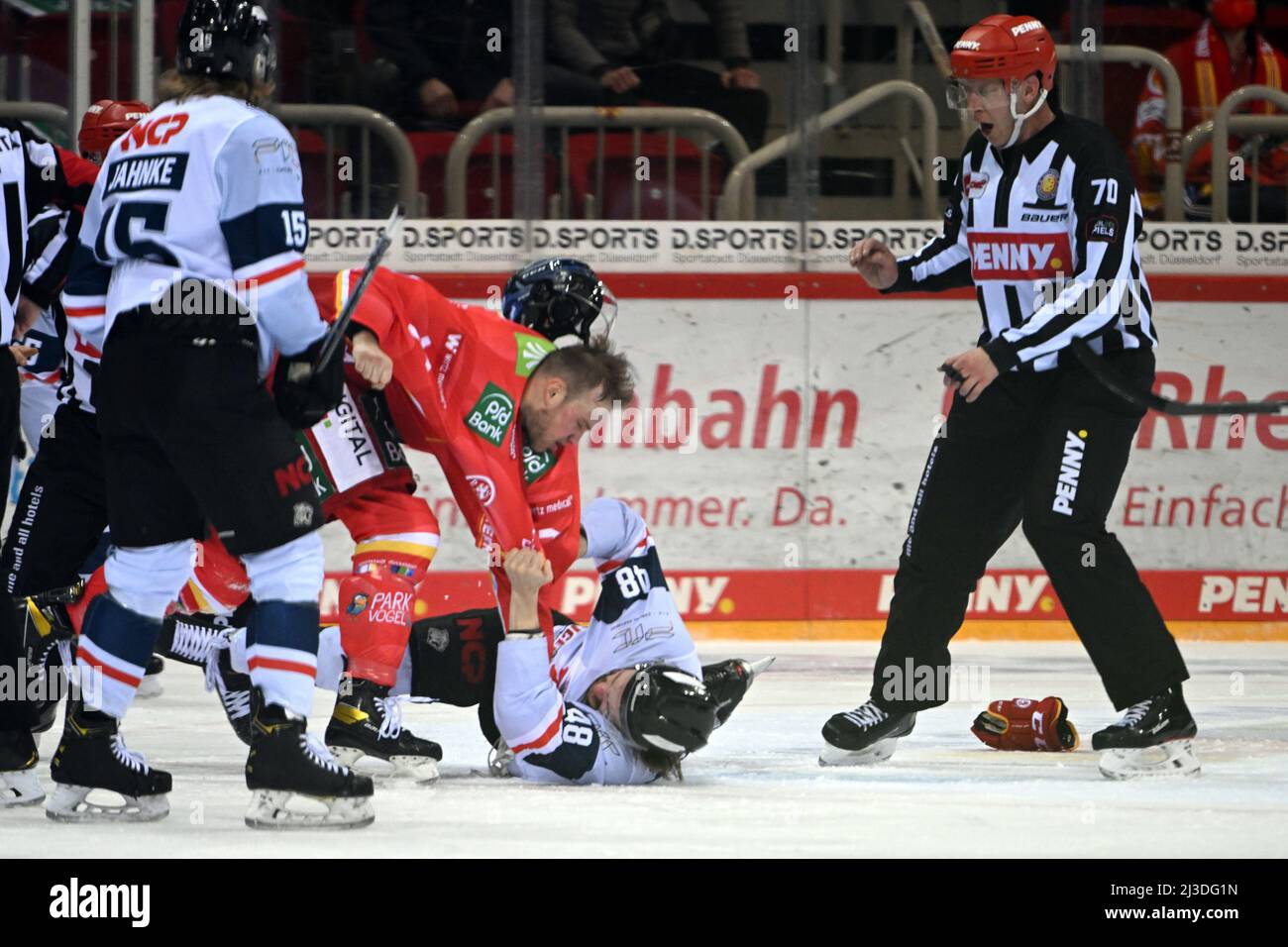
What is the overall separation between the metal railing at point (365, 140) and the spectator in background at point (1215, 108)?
2689 mm

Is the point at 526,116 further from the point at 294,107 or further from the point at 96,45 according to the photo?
the point at 96,45

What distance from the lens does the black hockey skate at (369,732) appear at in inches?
170

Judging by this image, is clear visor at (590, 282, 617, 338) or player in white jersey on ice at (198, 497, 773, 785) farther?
clear visor at (590, 282, 617, 338)

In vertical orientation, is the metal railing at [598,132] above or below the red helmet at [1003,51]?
below

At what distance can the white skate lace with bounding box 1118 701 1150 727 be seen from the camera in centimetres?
453

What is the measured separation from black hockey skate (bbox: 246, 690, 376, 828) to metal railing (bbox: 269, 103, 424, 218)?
385 cm

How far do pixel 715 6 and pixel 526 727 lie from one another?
416cm

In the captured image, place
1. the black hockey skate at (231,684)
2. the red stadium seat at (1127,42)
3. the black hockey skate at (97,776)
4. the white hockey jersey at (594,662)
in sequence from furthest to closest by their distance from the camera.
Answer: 1. the red stadium seat at (1127,42)
2. the black hockey skate at (231,684)
3. the white hockey jersey at (594,662)
4. the black hockey skate at (97,776)

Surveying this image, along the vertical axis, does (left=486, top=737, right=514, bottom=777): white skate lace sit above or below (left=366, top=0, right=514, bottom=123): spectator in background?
below

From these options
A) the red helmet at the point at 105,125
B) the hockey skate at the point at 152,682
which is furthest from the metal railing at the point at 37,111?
the hockey skate at the point at 152,682

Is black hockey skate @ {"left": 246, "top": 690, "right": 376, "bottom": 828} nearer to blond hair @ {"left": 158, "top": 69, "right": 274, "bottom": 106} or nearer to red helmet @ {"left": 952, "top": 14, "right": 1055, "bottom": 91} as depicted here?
blond hair @ {"left": 158, "top": 69, "right": 274, "bottom": 106}
